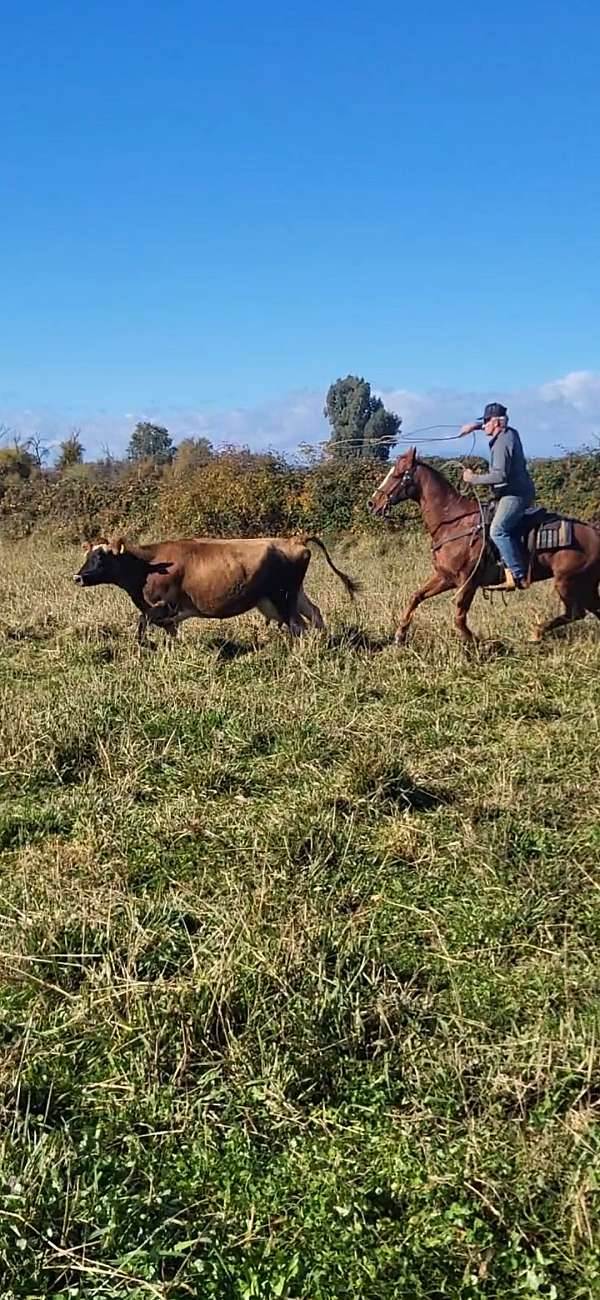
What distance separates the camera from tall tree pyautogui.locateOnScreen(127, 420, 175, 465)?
3238 centimetres

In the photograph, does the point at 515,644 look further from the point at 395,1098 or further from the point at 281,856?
the point at 395,1098

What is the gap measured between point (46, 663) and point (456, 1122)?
278 inches

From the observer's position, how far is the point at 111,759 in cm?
676

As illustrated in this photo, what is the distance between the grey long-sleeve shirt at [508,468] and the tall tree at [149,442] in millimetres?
20947

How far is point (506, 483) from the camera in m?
10.6

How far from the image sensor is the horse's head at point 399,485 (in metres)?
11.6

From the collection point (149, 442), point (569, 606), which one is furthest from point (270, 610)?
point (149, 442)

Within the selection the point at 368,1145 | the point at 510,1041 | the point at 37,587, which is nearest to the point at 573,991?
the point at 510,1041

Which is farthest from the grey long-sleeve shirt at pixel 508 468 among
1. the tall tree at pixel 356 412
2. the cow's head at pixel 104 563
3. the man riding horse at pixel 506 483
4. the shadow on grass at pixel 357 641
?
the tall tree at pixel 356 412

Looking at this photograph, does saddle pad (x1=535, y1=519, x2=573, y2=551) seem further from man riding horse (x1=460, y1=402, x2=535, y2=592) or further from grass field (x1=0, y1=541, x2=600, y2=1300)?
grass field (x1=0, y1=541, x2=600, y2=1300)

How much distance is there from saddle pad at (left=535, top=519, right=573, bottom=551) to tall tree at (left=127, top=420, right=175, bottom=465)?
2109cm

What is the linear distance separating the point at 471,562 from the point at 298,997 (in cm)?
741

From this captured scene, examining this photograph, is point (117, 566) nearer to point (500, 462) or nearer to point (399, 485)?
point (399, 485)

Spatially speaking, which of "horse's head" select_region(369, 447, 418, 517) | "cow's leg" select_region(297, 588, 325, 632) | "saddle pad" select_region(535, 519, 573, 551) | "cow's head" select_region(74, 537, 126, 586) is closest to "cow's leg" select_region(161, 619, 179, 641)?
"cow's head" select_region(74, 537, 126, 586)
